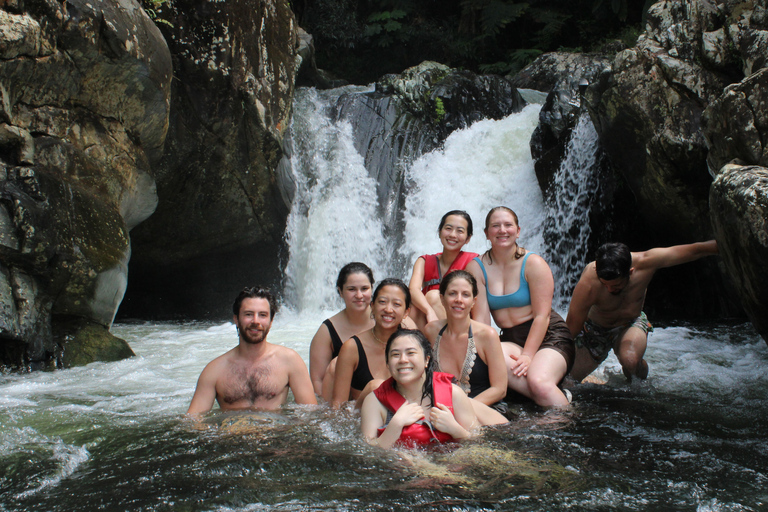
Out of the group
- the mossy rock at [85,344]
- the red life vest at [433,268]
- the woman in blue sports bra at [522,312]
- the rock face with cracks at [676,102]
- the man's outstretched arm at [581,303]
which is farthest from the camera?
the rock face with cracks at [676,102]

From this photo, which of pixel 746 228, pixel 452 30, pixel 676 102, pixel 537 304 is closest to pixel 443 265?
pixel 537 304

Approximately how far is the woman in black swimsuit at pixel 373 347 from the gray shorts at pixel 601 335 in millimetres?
1795

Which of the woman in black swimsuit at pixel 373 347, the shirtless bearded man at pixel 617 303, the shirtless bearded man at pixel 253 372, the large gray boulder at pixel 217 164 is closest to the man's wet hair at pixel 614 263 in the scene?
the shirtless bearded man at pixel 617 303

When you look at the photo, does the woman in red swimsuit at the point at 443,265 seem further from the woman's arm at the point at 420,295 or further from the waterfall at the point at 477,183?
the waterfall at the point at 477,183

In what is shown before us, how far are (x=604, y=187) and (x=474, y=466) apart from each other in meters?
7.32

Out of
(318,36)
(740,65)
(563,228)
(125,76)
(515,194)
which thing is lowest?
(563,228)

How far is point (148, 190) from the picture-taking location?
8062mm

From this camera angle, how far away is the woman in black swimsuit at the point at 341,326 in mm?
4465

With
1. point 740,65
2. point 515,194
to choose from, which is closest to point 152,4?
point 515,194

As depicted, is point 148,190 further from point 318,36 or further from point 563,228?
point 318,36

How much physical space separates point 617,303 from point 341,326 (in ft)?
7.11

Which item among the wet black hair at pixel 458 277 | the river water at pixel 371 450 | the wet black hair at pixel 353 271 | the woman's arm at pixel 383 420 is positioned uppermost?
the wet black hair at pixel 353 271

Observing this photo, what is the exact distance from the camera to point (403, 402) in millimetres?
3455

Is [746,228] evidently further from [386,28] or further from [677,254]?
[386,28]
